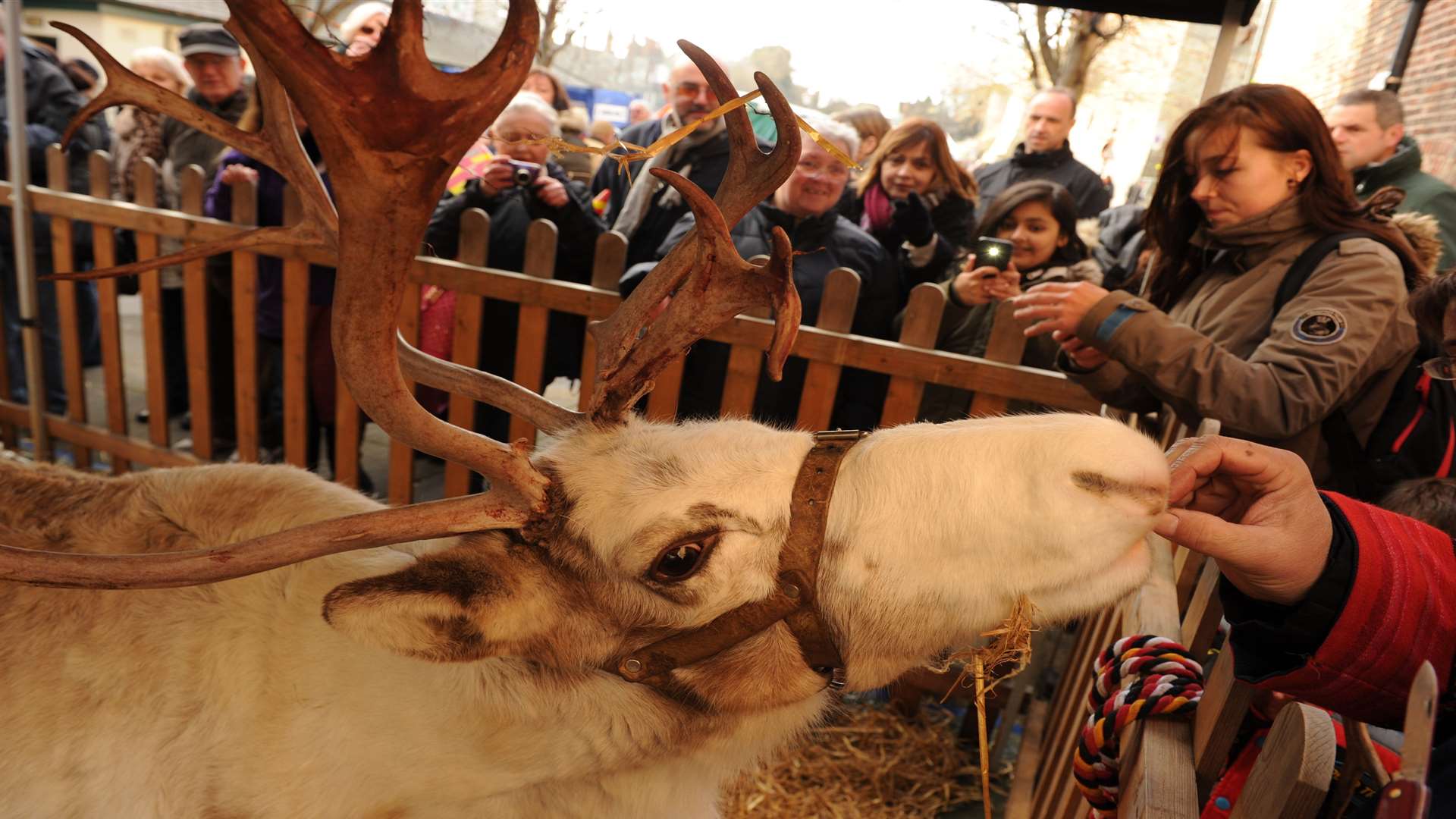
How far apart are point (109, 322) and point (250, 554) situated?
15.4 ft

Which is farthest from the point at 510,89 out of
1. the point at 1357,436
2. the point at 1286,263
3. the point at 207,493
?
the point at 1357,436

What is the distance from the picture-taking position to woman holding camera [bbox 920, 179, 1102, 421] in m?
3.51

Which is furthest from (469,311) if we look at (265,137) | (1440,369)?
(1440,369)

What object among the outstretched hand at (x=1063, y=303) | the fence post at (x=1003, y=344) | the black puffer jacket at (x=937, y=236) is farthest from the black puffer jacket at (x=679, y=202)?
the outstretched hand at (x=1063, y=303)

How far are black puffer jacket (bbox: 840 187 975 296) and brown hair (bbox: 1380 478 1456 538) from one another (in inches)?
92.6

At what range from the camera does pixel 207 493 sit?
199cm

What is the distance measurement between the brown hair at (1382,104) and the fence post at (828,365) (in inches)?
136

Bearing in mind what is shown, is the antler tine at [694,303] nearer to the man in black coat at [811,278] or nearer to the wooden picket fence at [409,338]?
the wooden picket fence at [409,338]

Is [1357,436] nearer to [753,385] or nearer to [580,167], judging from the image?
[753,385]

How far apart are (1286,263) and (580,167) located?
546 cm

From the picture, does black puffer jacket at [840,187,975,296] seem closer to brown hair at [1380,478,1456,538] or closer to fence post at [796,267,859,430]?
fence post at [796,267,859,430]

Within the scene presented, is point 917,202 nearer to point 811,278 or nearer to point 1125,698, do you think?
point 811,278

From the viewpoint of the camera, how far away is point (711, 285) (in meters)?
1.79

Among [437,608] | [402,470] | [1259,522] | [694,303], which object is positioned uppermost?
[694,303]
